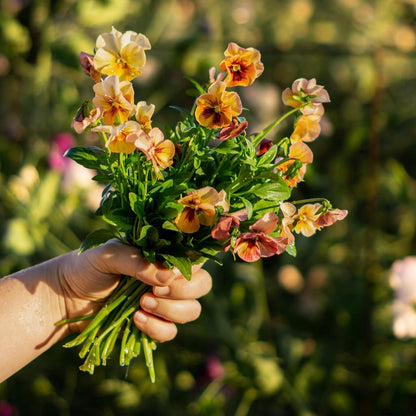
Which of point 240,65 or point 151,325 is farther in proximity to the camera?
point 151,325

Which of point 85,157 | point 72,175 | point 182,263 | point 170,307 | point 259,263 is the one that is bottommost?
point 259,263

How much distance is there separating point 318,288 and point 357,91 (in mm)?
736

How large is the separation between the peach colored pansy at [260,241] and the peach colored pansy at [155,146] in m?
0.09

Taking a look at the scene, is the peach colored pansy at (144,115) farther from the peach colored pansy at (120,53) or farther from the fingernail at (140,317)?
the fingernail at (140,317)

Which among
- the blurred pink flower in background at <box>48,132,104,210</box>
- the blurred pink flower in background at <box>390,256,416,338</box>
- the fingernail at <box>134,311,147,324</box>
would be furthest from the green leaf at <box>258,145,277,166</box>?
the blurred pink flower in background at <box>48,132,104,210</box>

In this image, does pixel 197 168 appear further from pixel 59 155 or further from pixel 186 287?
pixel 59 155

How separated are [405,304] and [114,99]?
0.78m

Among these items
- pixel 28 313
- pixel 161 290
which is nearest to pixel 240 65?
pixel 161 290

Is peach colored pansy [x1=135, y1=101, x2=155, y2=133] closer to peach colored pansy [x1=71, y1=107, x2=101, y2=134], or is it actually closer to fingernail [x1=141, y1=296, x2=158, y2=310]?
peach colored pansy [x1=71, y1=107, x2=101, y2=134]

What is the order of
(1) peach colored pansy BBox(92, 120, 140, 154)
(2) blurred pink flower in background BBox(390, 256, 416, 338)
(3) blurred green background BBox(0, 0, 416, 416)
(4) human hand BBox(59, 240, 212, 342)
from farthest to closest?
(3) blurred green background BBox(0, 0, 416, 416) → (2) blurred pink flower in background BBox(390, 256, 416, 338) → (4) human hand BBox(59, 240, 212, 342) → (1) peach colored pansy BBox(92, 120, 140, 154)

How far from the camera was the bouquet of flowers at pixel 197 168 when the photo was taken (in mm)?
418

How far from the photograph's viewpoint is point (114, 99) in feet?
1.36

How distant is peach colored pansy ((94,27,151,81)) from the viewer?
0.42m

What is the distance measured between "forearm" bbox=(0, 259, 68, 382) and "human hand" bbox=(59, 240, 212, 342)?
0.05ft
